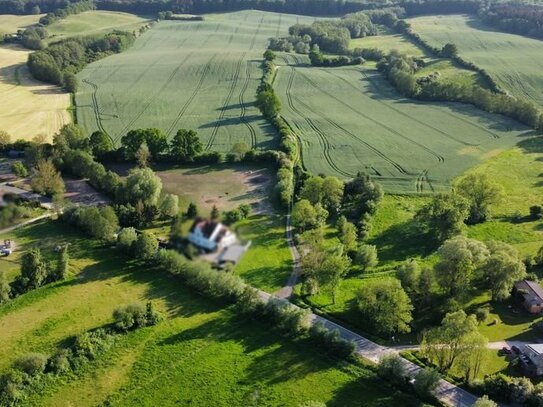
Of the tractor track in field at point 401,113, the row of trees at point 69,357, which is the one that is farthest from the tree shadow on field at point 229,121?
the row of trees at point 69,357

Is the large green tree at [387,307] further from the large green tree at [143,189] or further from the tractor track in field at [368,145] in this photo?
the tractor track in field at [368,145]

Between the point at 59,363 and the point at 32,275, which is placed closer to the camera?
the point at 59,363

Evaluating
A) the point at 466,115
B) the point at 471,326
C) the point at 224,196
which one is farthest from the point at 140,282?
the point at 466,115

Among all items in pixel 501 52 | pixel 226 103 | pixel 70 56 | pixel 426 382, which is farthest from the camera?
pixel 501 52

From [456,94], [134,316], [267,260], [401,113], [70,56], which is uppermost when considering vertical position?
[70,56]

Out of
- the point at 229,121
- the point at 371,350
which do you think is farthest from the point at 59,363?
the point at 229,121

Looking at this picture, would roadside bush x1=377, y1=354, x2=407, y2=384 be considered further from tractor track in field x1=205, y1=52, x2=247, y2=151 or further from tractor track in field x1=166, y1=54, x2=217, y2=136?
tractor track in field x1=166, y1=54, x2=217, y2=136

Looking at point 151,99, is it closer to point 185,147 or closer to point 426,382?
point 185,147

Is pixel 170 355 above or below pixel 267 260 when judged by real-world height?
below
